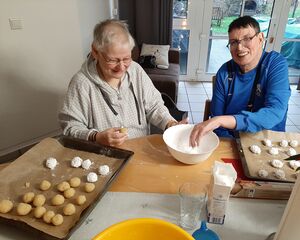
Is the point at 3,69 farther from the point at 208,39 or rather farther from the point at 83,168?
the point at 208,39

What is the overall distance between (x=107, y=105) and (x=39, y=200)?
0.64m

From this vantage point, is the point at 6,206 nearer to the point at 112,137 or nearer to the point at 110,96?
the point at 112,137

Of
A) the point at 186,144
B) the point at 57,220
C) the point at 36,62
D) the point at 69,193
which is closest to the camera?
the point at 57,220

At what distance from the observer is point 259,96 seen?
57.7 inches

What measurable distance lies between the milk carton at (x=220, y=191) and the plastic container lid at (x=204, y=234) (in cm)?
5

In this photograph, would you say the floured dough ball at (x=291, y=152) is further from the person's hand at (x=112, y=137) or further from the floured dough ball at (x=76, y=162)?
the floured dough ball at (x=76, y=162)

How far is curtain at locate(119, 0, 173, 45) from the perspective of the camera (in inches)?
148

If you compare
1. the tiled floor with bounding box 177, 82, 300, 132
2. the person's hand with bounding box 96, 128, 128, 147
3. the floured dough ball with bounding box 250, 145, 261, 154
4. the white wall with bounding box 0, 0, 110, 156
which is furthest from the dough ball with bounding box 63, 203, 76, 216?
the tiled floor with bounding box 177, 82, 300, 132

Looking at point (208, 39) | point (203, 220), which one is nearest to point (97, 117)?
point (203, 220)

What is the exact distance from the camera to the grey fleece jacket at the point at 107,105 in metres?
1.33

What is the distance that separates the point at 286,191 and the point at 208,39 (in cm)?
357

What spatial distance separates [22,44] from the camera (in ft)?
7.57

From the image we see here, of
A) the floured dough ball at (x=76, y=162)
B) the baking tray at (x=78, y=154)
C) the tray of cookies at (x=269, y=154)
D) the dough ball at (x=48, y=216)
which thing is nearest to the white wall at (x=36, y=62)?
the baking tray at (x=78, y=154)

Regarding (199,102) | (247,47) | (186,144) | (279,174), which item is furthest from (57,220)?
(199,102)
